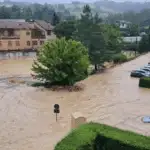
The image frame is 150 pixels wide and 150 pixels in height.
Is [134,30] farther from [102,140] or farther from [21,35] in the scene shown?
[102,140]

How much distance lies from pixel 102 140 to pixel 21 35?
58.4m

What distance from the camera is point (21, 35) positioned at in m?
72.3

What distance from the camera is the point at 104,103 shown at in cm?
2952

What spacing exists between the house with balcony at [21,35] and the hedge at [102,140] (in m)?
54.8

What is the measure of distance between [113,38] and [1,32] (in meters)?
24.7

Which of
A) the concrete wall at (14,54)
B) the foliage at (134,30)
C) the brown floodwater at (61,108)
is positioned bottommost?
the brown floodwater at (61,108)

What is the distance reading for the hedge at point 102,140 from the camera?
47.9 feet

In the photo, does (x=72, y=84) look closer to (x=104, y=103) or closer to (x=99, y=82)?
(x=99, y=82)

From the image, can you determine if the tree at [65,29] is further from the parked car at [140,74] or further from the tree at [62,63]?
the tree at [62,63]

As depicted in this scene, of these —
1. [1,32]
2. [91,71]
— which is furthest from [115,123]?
[1,32]

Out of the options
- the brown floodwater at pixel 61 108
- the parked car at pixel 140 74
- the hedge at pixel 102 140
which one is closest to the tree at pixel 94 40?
the brown floodwater at pixel 61 108

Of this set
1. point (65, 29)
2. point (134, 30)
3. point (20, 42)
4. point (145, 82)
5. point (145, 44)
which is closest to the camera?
point (145, 82)

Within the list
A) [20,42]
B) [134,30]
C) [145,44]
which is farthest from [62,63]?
[134,30]

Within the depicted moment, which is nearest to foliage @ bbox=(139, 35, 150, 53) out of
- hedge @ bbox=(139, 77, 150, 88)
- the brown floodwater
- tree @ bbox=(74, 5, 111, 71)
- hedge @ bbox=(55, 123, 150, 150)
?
tree @ bbox=(74, 5, 111, 71)
